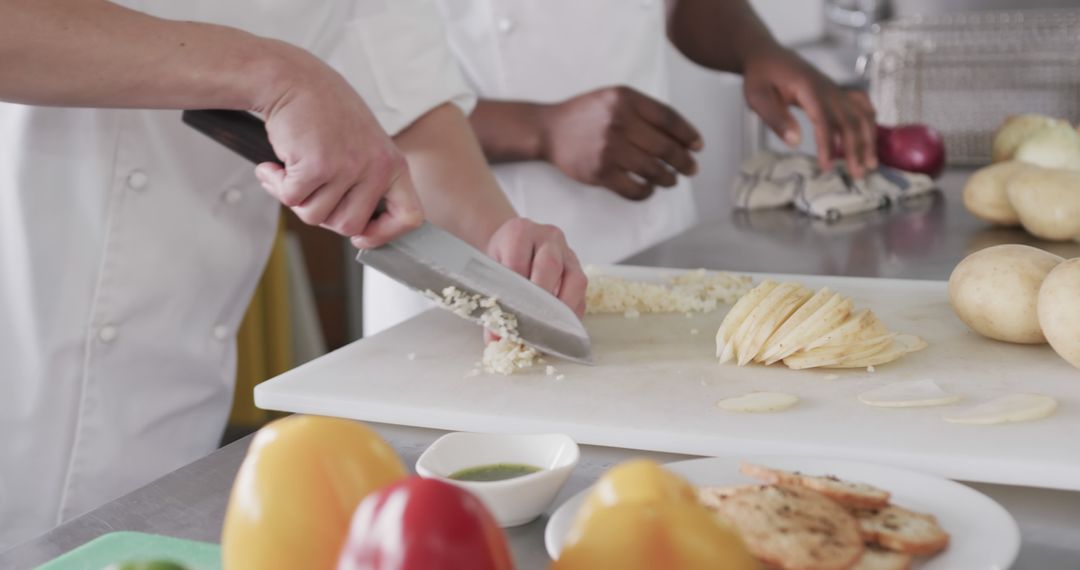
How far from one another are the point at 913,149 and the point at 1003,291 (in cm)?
111

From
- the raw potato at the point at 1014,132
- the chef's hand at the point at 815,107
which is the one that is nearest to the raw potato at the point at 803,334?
the chef's hand at the point at 815,107

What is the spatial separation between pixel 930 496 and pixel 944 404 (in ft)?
0.85

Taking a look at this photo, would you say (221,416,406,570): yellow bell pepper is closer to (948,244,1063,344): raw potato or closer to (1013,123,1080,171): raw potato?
(948,244,1063,344): raw potato

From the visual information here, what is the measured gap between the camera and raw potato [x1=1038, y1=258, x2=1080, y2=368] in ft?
3.29

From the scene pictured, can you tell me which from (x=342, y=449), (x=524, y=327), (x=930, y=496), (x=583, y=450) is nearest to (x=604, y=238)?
(x=524, y=327)

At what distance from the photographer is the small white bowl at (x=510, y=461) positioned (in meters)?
0.71

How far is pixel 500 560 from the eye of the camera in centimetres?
47

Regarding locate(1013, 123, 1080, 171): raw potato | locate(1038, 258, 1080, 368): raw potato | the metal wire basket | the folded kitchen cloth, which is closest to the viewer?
locate(1038, 258, 1080, 368): raw potato

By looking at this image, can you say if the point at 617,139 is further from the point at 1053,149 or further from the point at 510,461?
the point at 510,461

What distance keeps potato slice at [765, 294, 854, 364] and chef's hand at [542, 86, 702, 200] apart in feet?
2.79

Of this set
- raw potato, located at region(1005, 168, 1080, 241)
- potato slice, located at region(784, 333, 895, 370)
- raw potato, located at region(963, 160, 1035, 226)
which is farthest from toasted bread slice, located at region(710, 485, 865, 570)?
raw potato, located at region(963, 160, 1035, 226)

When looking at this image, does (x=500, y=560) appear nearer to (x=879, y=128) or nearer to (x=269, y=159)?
(x=269, y=159)

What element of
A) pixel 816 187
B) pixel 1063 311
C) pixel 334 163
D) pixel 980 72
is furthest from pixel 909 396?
pixel 980 72

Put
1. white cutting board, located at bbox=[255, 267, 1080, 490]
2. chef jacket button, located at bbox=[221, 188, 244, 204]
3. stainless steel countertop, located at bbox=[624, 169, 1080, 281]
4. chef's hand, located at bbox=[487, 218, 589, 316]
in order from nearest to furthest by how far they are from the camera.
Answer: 1. white cutting board, located at bbox=[255, 267, 1080, 490]
2. chef's hand, located at bbox=[487, 218, 589, 316]
3. chef jacket button, located at bbox=[221, 188, 244, 204]
4. stainless steel countertop, located at bbox=[624, 169, 1080, 281]
